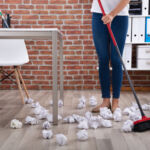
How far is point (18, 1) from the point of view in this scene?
3.43 meters

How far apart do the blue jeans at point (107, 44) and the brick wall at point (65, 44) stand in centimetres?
131

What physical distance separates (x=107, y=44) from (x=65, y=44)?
1.41 m

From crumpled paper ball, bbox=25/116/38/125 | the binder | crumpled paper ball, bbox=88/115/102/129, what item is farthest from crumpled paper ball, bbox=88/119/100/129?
the binder

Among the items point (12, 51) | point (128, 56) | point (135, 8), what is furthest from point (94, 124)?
point (135, 8)

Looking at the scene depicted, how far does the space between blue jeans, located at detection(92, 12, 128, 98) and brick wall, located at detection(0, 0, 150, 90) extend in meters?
1.31

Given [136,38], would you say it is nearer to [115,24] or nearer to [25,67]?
[115,24]

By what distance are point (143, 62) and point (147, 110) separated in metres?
1.00

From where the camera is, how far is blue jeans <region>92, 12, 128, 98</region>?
2059 millimetres

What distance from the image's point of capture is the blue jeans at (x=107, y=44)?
2.06m

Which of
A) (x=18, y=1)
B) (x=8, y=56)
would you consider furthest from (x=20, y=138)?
(x=18, y=1)

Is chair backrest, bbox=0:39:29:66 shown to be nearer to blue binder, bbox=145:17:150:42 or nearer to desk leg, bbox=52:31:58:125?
desk leg, bbox=52:31:58:125

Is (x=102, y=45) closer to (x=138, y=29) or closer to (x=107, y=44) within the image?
(x=107, y=44)

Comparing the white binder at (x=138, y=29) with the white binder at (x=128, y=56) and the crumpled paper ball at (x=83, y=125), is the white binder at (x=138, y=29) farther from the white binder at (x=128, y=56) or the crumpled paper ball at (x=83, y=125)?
the crumpled paper ball at (x=83, y=125)

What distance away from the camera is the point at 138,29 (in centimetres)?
318
